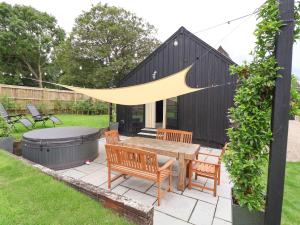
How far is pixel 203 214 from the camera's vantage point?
99.6 inches

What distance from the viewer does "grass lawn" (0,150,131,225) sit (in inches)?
79.7

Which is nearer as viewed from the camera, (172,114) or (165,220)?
(165,220)

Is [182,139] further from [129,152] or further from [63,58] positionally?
[63,58]

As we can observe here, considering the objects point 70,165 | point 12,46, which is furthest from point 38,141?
point 12,46

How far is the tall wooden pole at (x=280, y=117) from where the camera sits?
1.42 meters

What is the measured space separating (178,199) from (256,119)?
1.97 meters

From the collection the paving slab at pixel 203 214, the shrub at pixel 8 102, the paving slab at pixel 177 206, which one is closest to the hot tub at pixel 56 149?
the paving slab at pixel 177 206

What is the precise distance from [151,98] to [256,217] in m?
3.67

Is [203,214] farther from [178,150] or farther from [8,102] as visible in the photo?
[8,102]

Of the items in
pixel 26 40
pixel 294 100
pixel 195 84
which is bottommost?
pixel 294 100

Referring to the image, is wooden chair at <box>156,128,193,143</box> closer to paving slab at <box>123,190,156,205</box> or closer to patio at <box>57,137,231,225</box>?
patio at <box>57,137,231,225</box>

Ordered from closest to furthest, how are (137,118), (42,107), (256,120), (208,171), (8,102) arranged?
(256,120) < (208,171) < (137,118) < (8,102) < (42,107)

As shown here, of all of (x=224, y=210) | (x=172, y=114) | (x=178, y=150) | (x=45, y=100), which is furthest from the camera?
(x=45, y=100)

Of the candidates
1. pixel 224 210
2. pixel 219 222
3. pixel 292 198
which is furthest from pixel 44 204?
pixel 292 198
